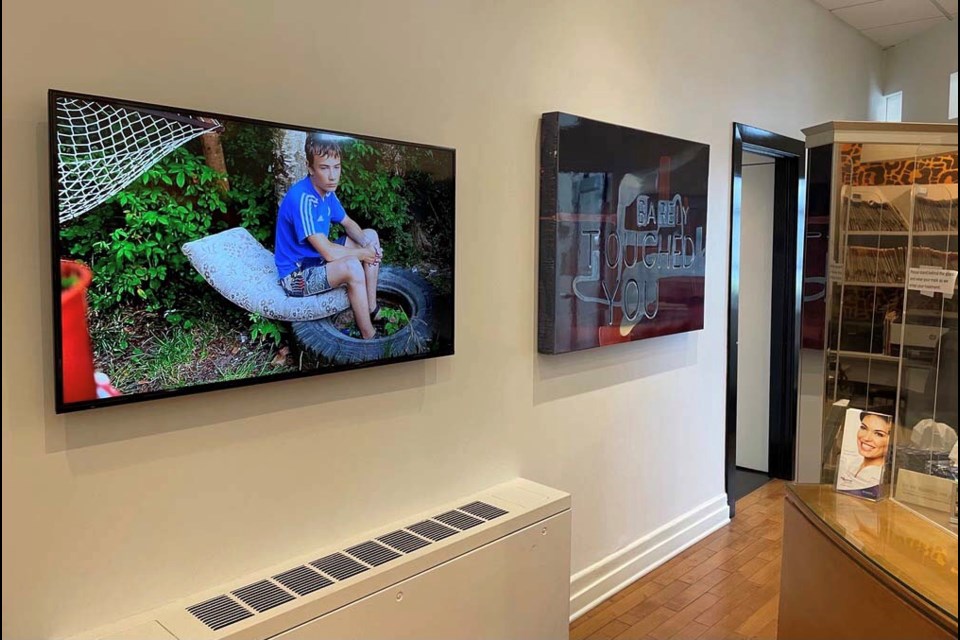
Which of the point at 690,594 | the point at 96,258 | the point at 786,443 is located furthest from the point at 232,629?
the point at 786,443

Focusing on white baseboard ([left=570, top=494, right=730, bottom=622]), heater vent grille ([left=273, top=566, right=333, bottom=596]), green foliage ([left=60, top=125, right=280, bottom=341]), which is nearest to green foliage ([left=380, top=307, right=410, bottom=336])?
green foliage ([left=60, top=125, right=280, bottom=341])

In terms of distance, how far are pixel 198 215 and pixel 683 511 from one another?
3.06 meters

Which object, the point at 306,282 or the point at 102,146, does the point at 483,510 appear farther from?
the point at 102,146

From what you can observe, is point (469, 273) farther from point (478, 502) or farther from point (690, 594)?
point (690, 594)

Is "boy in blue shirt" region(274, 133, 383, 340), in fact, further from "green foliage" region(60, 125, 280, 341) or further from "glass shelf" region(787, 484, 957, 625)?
"glass shelf" region(787, 484, 957, 625)

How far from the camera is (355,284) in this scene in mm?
2223

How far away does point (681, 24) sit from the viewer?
12.2 ft

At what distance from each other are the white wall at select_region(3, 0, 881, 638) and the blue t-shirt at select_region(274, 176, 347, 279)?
0.24 meters

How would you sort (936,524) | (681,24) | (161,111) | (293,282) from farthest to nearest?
(681,24), (293,282), (936,524), (161,111)

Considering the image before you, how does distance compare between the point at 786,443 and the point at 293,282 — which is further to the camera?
the point at 786,443

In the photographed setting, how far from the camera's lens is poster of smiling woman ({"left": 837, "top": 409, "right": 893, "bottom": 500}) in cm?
214

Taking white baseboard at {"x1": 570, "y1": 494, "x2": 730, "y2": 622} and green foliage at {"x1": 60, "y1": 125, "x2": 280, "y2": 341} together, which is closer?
green foliage at {"x1": 60, "y1": 125, "x2": 280, "y2": 341}

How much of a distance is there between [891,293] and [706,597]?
5.91 feet

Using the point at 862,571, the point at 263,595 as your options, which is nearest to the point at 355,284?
the point at 263,595
